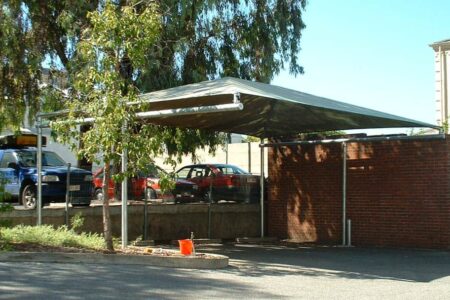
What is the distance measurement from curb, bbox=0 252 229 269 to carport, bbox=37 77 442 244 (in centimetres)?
199

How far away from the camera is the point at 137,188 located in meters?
18.3

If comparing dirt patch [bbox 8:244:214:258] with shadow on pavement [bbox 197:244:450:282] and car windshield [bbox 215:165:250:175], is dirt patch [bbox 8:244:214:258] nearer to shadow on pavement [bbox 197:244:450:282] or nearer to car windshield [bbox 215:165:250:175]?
shadow on pavement [bbox 197:244:450:282]

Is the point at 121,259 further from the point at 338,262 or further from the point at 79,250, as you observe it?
the point at 338,262

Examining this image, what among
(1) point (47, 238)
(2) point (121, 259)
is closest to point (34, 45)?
(1) point (47, 238)

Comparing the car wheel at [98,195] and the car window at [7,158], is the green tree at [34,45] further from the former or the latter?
the car wheel at [98,195]

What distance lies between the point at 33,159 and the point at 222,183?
577cm

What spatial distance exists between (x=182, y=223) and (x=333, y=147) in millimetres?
5095

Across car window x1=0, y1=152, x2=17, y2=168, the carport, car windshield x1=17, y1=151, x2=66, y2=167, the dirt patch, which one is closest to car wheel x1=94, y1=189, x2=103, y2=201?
car windshield x1=17, y1=151, x2=66, y2=167

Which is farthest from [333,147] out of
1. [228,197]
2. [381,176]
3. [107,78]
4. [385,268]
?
[107,78]

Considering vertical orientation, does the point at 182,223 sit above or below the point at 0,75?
below

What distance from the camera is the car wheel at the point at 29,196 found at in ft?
57.8

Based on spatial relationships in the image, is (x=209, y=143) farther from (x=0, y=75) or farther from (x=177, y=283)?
(x=177, y=283)

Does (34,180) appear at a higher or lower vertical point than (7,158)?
lower

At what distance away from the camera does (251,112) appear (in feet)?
52.5
